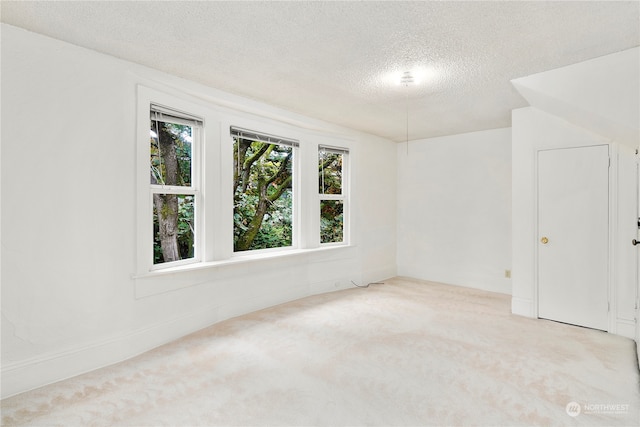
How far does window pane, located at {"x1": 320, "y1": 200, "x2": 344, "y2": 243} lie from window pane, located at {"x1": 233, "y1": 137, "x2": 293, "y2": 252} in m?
0.58

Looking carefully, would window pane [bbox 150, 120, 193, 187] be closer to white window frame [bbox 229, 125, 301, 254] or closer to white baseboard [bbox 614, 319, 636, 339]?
white window frame [bbox 229, 125, 301, 254]

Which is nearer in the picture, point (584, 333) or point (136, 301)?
point (136, 301)

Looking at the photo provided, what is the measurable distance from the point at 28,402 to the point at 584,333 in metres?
4.41

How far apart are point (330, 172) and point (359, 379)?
2.99 metres

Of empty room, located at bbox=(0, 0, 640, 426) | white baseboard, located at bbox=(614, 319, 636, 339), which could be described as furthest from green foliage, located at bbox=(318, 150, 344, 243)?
white baseboard, located at bbox=(614, 319, 636, 339)

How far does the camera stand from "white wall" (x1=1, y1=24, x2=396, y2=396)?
2074mm

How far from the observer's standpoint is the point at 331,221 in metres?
4.78

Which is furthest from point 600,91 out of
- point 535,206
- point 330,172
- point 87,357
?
point 87,357

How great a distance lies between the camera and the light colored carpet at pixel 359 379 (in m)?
1.88

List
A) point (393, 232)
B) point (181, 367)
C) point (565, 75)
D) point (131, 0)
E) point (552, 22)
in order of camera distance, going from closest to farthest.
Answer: point (131, 0)
point (552, 22)
point (181, 367)
point (565, 75)
point (393, 232)

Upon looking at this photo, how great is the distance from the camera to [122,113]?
2547 millimetres

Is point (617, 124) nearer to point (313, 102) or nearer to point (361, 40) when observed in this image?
point (361, 40)

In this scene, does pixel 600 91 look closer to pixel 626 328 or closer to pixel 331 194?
pixel 626 328

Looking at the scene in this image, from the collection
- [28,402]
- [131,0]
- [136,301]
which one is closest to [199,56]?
[131,0]
